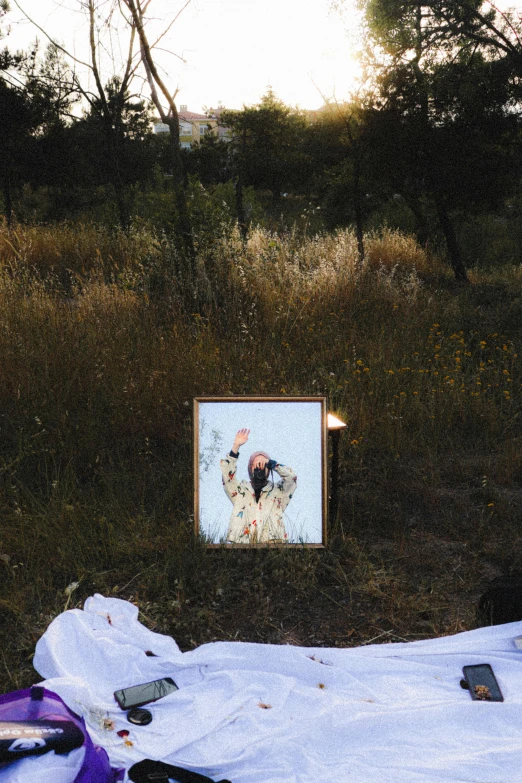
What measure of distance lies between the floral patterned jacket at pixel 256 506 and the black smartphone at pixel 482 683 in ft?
3.52

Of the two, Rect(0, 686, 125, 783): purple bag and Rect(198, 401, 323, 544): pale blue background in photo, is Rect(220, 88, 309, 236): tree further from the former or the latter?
Rect(0, 686, 125, 783): purple bag

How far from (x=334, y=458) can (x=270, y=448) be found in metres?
0.32

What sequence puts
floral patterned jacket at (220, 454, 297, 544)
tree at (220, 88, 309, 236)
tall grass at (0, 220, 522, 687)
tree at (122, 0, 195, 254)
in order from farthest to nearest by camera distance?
tree at (220, 88, 309, 236) < tree at (122, 0, 195, 254) < floral patterned jacket at (220, 454, 297, 544) < tall grass at (0, 220, 522, 687)

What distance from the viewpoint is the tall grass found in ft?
9.61

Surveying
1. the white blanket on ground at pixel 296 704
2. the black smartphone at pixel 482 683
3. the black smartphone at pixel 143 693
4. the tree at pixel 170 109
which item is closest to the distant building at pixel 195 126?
the tree at pixel 170 109

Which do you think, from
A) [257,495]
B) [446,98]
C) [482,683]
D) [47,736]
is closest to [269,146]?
[446,98]

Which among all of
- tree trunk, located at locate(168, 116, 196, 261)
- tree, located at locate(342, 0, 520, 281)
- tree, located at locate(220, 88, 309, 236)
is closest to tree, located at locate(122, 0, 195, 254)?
tree trunk, located at locate(168, 116, 196, 261)

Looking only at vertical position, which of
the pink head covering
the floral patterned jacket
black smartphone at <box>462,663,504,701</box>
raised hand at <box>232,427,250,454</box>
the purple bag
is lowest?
black smartphone at <box>462,663,504,701</box>

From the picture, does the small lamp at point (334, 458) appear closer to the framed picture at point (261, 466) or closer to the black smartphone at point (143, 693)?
the framed picture at point (261, 466)

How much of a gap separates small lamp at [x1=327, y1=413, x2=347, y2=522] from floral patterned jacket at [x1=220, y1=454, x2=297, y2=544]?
8.3 inches

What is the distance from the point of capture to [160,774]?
1763 mm

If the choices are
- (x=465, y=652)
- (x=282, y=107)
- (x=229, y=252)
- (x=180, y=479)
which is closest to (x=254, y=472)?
(x=180, y=479)

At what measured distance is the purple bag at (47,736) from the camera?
1684mm

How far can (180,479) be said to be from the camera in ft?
11.6
